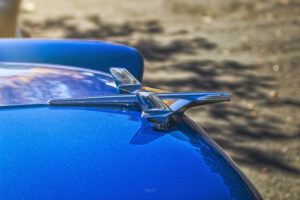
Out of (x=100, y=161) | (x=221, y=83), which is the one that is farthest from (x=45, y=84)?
(x=221, y=83)

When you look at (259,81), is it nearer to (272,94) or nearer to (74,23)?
(272,94)

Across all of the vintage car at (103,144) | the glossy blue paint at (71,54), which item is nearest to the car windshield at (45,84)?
the vintage car at (103,144)

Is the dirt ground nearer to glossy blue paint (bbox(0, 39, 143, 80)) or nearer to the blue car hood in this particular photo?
glossy blue paint (bbox(0, 39, 143, 80))

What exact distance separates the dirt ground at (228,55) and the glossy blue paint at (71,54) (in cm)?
133

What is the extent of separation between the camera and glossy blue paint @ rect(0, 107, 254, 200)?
0.95 meters

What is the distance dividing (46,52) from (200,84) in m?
2.56

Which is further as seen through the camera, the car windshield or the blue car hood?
the car windshield

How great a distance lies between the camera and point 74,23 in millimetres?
6395

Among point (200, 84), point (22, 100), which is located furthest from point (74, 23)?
point (22, 100)

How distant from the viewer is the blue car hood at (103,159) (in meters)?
0.95

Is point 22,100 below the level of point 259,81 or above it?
above

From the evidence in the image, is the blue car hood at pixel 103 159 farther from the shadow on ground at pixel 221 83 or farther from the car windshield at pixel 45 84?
the shadow on ground at pixel 221 83

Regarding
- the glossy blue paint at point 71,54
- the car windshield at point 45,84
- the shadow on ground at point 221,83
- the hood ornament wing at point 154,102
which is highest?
the hood ornament wing at point 154,102

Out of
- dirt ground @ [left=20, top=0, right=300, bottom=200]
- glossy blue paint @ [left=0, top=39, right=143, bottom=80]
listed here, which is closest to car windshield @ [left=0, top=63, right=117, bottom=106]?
glossy blue paint @ [left=0, top=39, right=143, bottom=80]
